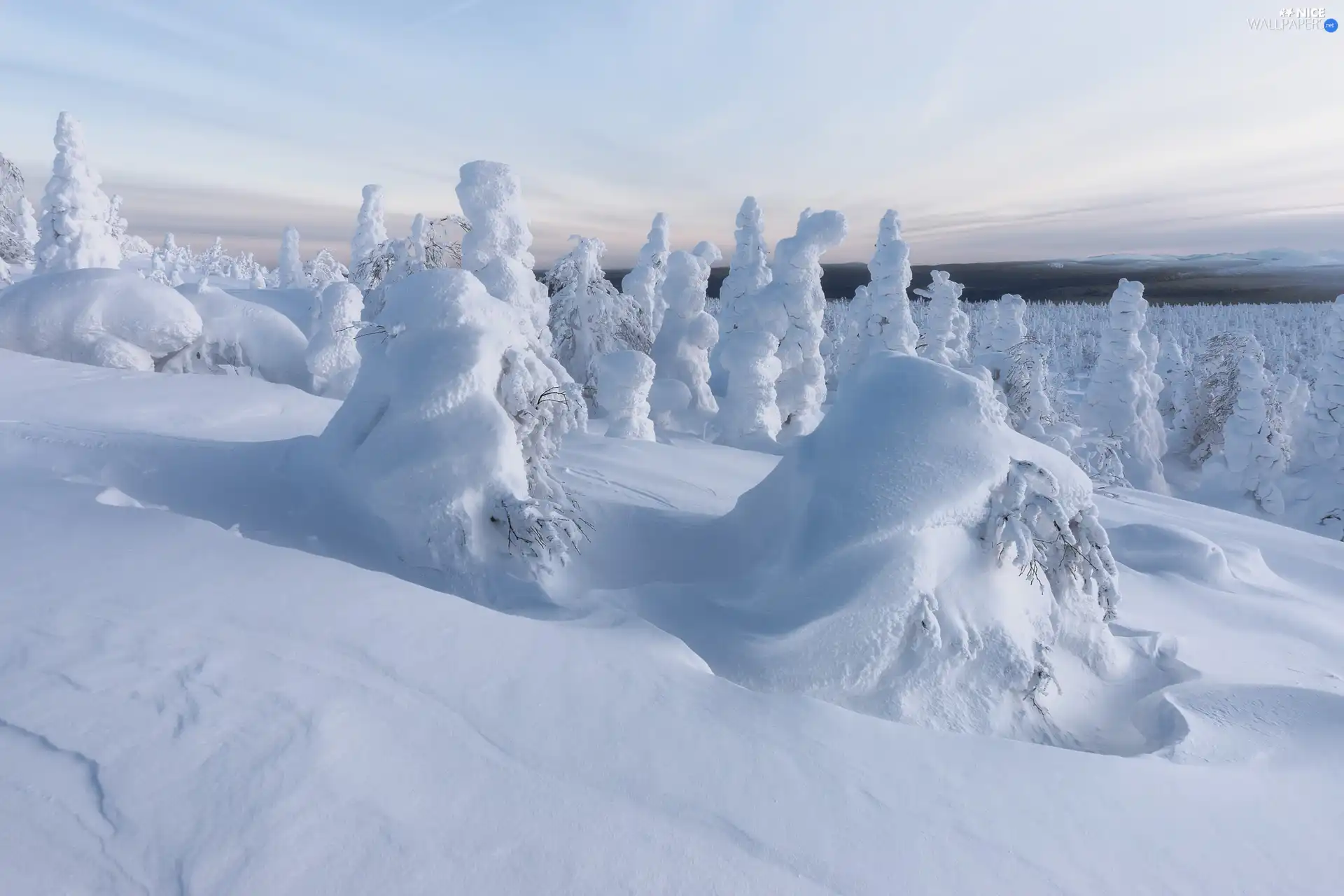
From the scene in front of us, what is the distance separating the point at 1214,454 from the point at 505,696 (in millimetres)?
41409

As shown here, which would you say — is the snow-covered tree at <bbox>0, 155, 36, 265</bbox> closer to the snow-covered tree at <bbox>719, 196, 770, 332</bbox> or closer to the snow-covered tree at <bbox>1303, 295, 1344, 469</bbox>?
the snow-covered tree at <bbox>719, 196, 770, 332</bbox>

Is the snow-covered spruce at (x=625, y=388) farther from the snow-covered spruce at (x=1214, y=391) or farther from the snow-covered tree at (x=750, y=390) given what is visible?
the snow-covered spruce at (x=1214, y=391)

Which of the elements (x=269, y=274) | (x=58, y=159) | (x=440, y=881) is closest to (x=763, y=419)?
(x=440, y=881)

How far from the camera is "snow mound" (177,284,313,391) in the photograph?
1628 centimetres

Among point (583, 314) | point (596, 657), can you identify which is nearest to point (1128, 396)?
point (583, 314)

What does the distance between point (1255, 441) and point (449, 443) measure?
3302 centimetres

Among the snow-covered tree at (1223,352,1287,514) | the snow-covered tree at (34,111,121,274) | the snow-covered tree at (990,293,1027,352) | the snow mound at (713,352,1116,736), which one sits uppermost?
the snow-covered tree at (34,111,121,274)

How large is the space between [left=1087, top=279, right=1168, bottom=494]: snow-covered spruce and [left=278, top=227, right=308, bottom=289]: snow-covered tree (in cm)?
5053

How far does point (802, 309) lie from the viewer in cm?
2466

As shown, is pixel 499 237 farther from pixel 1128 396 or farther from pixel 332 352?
pixel 1128 396

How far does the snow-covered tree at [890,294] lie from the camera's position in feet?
82.9

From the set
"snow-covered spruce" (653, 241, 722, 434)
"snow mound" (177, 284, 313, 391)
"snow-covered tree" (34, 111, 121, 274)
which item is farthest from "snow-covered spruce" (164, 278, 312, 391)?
"snow-covered spruce" (653, 241, 722, 434)

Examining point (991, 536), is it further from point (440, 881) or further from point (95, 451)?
point (95, 451)

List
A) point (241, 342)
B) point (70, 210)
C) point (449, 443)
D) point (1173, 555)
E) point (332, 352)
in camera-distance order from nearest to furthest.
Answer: point (449, 443), point (1173, 555), point (241, 342), point (332, 352), point (70, 210)
